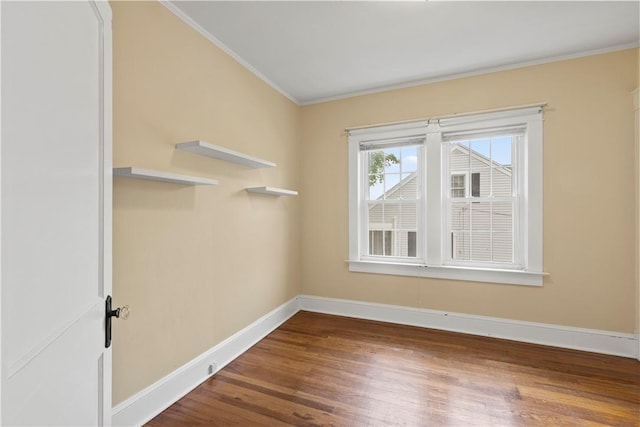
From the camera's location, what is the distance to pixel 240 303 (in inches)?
108

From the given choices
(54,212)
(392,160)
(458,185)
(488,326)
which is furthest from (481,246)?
(54,212)

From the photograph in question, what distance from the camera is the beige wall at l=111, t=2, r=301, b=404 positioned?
1729 mm

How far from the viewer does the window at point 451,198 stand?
294 centimetres

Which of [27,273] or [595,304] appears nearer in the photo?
[27,273]

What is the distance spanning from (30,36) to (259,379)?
2.34 meters

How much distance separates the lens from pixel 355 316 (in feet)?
11.8

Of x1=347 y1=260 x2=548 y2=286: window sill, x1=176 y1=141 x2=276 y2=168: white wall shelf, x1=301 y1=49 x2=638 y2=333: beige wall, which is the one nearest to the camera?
x1=176 y1=141 x2=276 y2=168: white wall shelf

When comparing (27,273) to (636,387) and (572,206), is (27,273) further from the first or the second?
(572,206)

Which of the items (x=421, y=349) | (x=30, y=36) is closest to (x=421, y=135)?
(x=421, y=349)

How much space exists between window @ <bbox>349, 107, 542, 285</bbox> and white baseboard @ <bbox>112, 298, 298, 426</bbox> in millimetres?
1425

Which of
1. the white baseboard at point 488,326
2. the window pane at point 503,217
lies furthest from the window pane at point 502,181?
the white baseboard at point 488,326

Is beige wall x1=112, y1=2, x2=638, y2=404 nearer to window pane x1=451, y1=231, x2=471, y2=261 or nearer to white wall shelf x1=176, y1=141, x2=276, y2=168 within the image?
white wall shelf x1=176, y1=141, x2=276, y2=168

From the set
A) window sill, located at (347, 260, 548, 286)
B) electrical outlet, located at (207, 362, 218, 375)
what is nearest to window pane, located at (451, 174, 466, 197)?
window sill, located at (347, 260, 548, 286)

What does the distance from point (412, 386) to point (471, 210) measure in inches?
→ 76.0
